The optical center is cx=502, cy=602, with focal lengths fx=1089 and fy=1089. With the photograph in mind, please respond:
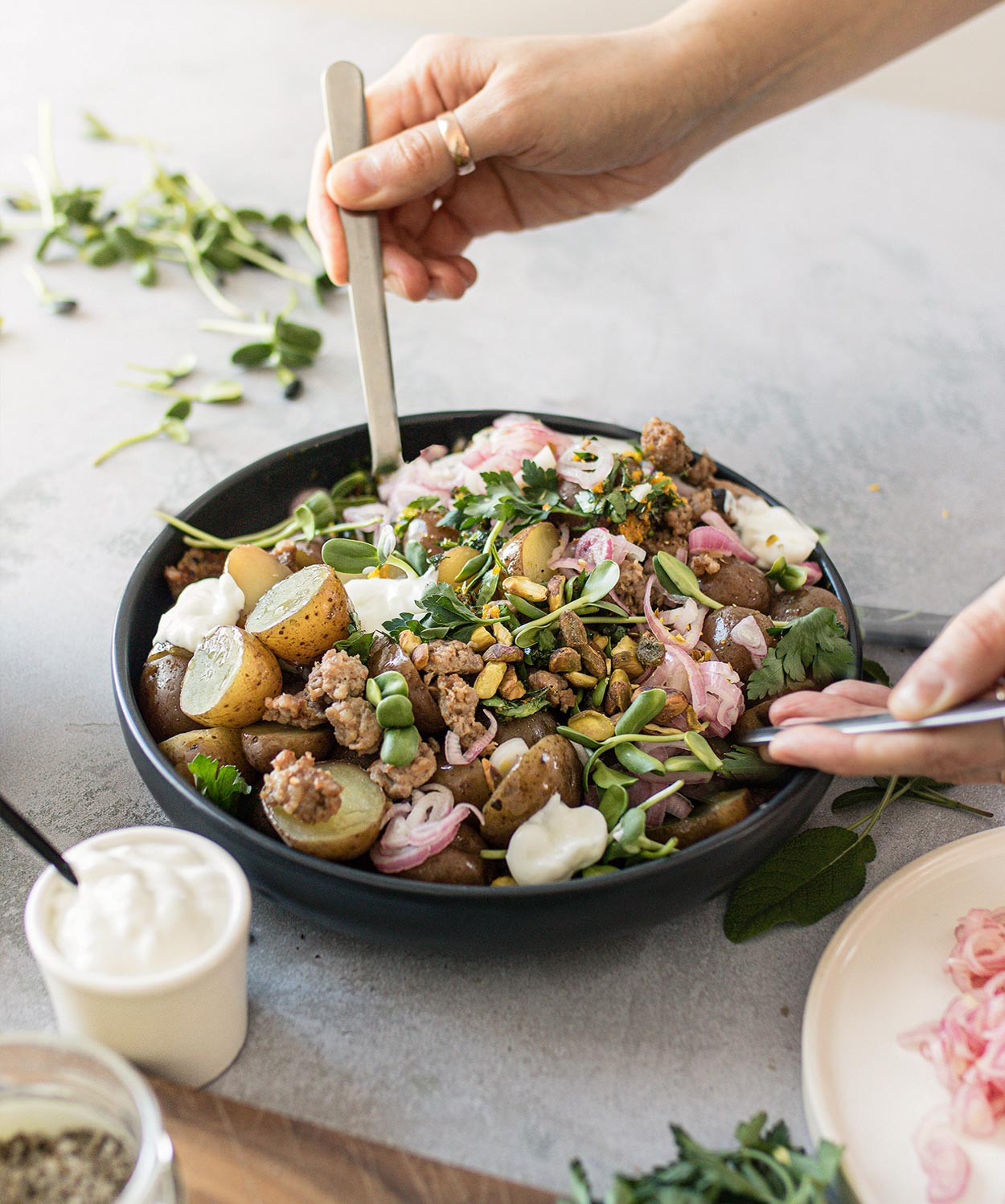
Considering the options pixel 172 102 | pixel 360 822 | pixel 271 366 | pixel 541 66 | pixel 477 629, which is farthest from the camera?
pixel 172 102

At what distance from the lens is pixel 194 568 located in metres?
1.29

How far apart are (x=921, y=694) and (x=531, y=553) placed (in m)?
0.44

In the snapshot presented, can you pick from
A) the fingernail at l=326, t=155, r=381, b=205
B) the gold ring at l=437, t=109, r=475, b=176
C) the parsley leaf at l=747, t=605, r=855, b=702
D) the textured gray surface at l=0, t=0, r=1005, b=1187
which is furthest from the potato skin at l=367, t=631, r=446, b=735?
the gold ring at l=437, t=109, r=475, b=176

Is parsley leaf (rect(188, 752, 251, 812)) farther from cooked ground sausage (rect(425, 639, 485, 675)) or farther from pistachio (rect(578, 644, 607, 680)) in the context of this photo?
pistachio (rect(578, 644, 607, 680))

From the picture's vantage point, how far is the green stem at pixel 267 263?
2.21 metres

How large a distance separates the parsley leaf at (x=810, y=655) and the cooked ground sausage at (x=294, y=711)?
1.47 feet

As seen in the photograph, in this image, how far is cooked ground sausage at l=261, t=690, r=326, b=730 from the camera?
1068 mm

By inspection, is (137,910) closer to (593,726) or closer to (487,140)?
(593,726)

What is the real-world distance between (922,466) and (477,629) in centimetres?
109

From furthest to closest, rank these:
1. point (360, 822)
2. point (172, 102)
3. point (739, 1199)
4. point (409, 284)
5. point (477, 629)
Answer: point (172, 102)
point (409, 284)
point (477, 629)
point (360, 822)
point (739, 1199)

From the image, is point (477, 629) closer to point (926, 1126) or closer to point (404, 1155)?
point (404, 1155)

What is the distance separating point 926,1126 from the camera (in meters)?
0.90

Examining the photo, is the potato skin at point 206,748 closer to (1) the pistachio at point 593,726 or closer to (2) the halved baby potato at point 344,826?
(2) the halved baby potato at point 344,826

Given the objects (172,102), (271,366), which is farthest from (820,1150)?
(172,102)
